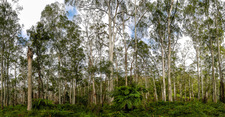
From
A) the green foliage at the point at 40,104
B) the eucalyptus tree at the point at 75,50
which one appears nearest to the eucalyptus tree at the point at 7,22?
the eucalyptus tree at the point at 75,50

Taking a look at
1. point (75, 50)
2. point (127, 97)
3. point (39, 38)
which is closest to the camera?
point (127, 97)

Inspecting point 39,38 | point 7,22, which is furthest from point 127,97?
point 7,22

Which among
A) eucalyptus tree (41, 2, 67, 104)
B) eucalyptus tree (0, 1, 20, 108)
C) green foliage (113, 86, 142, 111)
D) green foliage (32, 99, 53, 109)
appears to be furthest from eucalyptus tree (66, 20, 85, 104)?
green foliage (113, 86, 142, 111)

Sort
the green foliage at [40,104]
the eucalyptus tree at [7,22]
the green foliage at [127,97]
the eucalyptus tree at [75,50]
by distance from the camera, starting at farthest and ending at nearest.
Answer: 1. the eucalyptus tree at [75,50]
2. the eucalyptus tree at [7,22]
3. the green foliage at [40,104]
4. the green foliage at [127,97]

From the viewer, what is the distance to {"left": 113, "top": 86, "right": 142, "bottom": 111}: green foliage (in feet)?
24.0

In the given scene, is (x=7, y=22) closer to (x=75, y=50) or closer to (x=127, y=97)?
(x=75, y=50)

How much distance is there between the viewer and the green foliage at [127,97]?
7.30 metres

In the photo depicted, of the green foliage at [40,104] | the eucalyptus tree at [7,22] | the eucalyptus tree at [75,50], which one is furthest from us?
the eucalyptus tree at [75,50]

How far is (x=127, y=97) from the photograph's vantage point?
7430 millimetres

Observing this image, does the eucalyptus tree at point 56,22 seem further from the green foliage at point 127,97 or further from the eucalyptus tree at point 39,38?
the green foliage at point 127,97

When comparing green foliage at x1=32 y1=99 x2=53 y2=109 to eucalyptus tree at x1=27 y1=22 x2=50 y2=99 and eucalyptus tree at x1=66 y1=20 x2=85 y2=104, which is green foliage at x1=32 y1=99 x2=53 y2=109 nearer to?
eucalyptus tree at x1=27 y1=22 x2=50 y2=99

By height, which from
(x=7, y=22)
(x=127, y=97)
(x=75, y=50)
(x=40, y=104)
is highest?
(x=7, y=22)

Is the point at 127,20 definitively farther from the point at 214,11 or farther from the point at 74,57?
the point at 214,11

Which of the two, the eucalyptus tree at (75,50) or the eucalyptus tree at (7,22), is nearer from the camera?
the eucalyptus tree at (7,22)
